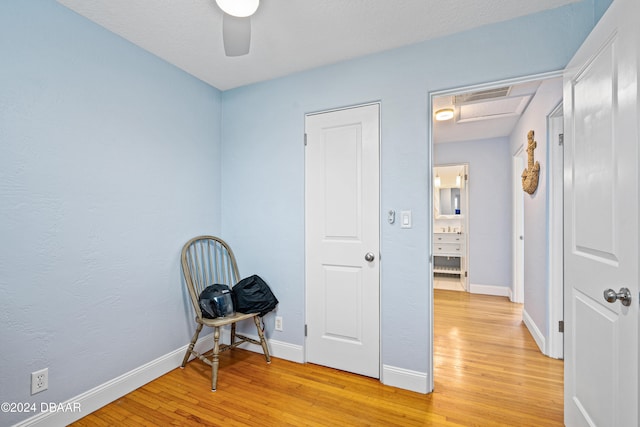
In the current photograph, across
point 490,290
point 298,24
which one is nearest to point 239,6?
point 298,24

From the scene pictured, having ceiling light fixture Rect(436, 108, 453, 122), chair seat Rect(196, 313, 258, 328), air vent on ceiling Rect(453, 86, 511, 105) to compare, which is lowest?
chair seat Rect(196, 313, 258, 328)

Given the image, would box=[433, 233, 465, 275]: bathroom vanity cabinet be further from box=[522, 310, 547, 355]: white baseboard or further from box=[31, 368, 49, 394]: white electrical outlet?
box=[31, 368, 49, 394]: white electrical outlet

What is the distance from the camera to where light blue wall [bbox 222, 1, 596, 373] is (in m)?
1.87

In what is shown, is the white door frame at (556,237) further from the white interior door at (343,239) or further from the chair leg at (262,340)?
the chair leg at (262,340)

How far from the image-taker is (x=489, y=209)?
15.6 feet

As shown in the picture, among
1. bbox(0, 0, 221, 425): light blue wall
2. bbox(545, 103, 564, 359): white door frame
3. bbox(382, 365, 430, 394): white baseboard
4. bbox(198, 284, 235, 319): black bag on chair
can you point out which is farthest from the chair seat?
bbox(545, 103, 564, 359): white door frame

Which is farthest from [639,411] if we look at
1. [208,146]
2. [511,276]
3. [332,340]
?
[511,276]

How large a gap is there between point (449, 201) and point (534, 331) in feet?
11.3

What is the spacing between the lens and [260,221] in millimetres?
2703

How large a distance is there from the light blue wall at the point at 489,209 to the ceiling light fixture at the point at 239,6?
14.7 feet

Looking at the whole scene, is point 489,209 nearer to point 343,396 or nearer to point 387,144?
point 387,144

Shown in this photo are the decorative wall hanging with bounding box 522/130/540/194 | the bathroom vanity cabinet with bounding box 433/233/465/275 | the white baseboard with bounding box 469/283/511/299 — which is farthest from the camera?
the bathroom vanity cabinet with bounding box 433/233/465/275

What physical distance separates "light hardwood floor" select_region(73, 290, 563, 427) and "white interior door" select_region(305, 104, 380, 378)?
8.6 inches

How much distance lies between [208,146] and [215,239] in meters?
0.86
